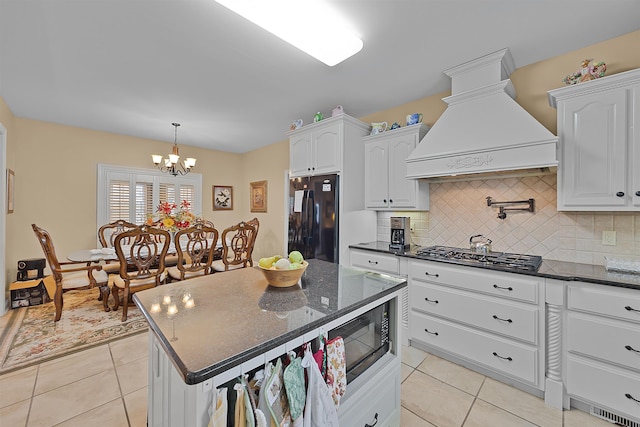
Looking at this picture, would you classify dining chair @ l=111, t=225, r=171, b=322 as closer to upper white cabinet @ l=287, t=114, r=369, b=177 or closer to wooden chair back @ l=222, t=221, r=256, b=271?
wooden chair back @ l=222, t=221, r=256, b=271

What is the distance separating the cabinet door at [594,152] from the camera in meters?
1.73

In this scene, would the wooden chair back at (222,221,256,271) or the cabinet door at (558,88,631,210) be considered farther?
the wooden chair back at (222,221,256,271)

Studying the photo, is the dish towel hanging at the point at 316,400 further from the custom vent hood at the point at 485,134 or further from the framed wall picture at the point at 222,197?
the framed wall picture at the point at 222,197

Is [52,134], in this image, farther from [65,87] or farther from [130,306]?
[130,306]

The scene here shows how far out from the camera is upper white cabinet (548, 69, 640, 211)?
5.56 ft

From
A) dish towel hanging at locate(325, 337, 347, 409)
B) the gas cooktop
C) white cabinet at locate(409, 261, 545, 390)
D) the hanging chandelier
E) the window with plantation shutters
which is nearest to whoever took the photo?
dish towel hanging at locate(325, 337, 347, 409)

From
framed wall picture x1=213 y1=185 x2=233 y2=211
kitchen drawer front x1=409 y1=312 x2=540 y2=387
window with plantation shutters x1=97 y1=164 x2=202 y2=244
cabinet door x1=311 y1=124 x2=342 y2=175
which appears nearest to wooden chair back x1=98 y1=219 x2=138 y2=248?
window with plantation shutters x1=97 y1=164 x2=202 y2=244

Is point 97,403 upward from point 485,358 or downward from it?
downward

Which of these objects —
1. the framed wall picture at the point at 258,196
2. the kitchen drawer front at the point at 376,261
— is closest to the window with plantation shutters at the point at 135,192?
the framed wall picture at the point at 258,196

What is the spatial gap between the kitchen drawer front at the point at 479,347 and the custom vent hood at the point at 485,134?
129cm

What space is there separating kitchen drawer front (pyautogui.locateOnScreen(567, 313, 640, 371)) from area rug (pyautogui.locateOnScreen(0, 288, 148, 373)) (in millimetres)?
3682

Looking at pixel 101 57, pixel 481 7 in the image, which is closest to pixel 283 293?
pixel 481 7

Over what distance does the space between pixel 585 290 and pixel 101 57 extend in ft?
13.1

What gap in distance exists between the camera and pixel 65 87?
2826 mm
